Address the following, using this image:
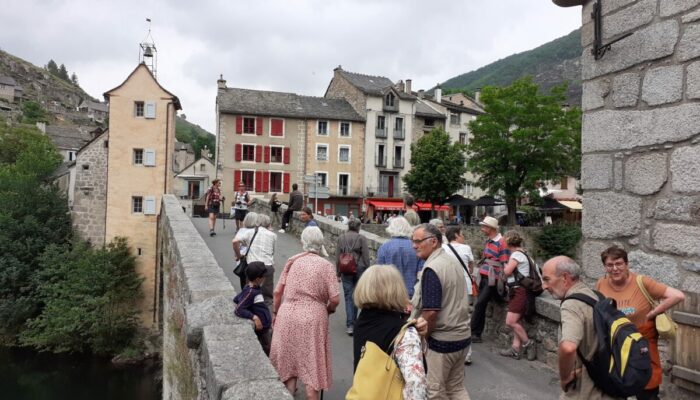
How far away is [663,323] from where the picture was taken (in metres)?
3.50

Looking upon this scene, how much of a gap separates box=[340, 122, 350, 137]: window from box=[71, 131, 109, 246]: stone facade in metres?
16.6

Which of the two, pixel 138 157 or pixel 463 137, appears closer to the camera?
pixel 138 157

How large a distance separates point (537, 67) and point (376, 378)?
467ft

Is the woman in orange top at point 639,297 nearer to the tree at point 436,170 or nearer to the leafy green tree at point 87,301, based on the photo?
the leafy green tree at point 87,301

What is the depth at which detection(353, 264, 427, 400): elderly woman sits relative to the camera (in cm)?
287

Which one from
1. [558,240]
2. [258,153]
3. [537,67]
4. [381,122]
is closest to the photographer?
[558,240]

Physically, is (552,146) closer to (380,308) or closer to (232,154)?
(232,154)

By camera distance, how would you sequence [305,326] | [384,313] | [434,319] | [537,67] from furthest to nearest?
[537,67]
[305,326]
[434,319]
[384,313]

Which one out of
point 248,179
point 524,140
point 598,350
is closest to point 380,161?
point 248,179

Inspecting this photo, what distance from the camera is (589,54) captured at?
4.48m

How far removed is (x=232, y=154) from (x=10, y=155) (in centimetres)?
3372

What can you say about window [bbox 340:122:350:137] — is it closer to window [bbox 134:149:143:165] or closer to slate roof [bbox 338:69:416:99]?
slate roof [bbox 338:69:416:99]

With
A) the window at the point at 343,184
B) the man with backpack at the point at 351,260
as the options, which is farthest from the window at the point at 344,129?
the man with backpack at the point at 351,260

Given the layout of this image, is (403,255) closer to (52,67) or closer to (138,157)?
(138,157)
